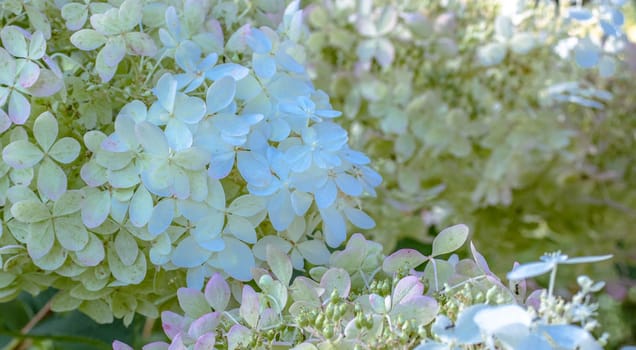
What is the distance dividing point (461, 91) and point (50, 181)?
0.49 metres

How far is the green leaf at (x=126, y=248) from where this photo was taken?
0.44 m

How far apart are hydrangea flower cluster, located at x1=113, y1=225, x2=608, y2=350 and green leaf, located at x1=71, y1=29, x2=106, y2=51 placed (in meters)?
0.14

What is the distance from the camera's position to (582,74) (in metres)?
0.91

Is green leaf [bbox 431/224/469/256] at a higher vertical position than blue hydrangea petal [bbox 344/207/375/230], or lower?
higher

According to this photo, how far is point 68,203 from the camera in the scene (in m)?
0.43

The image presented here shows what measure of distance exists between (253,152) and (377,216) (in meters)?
0.34

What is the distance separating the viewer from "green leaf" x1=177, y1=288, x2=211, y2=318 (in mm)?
410

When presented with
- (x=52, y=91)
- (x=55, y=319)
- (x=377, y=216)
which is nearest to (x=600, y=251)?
(x=377, y=216)

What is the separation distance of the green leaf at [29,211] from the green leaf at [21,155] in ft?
0.06

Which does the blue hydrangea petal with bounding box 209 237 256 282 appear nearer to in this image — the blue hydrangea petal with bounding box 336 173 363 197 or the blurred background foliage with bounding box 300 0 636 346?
the blue hydrangea petal with bounding box 336 173 363 197

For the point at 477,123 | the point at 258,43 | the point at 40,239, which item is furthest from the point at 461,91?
the point at 40,239

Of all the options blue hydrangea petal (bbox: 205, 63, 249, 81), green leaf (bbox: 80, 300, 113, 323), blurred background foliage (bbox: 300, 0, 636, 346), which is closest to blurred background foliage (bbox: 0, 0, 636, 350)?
blurred background foliage (bbox: 300, 0, 636, 346)

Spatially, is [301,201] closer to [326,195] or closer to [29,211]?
[326,195]

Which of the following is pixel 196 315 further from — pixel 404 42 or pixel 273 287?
pixel 404 42
